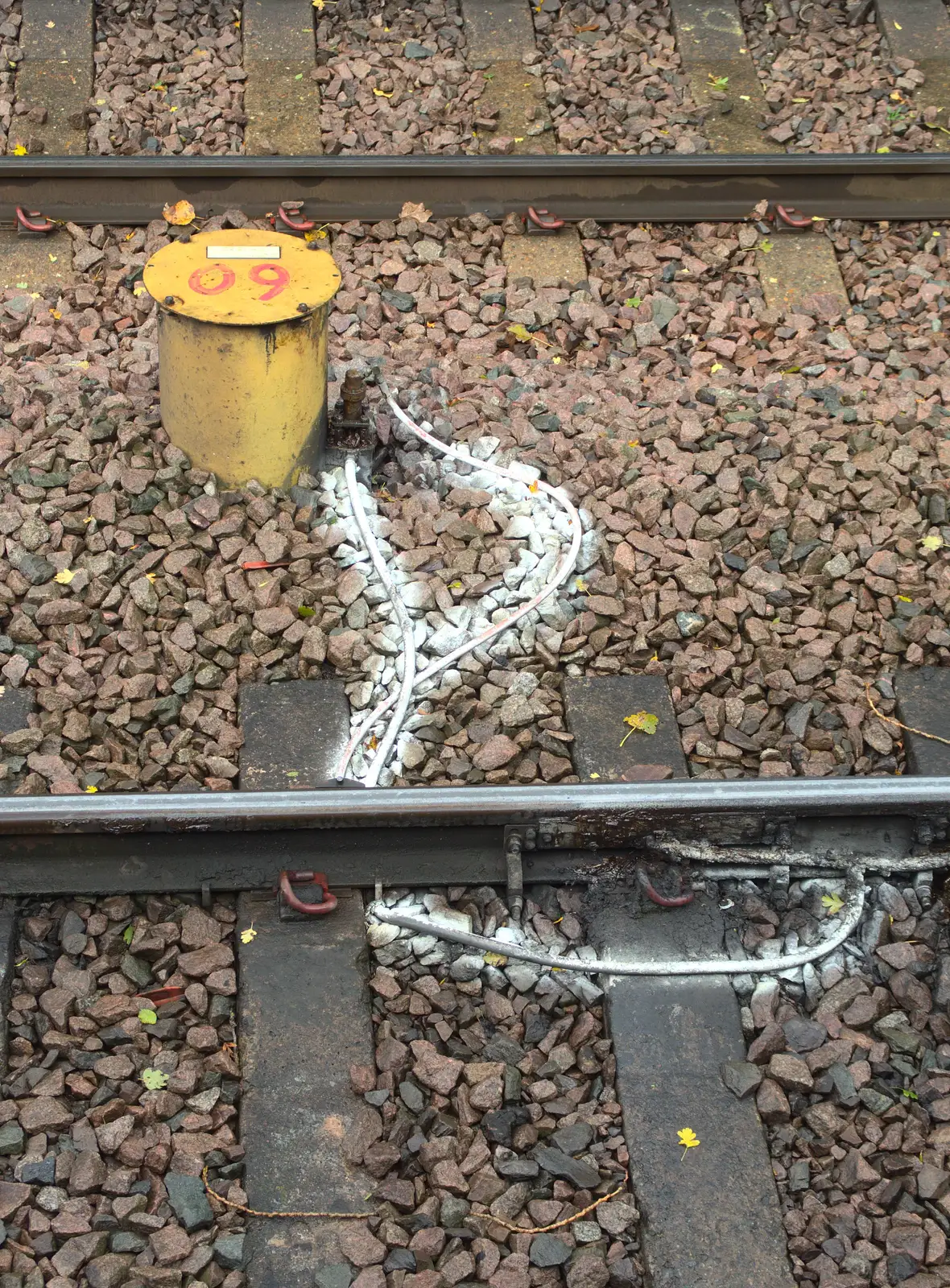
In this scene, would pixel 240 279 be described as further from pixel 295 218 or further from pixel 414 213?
pixel 414 213

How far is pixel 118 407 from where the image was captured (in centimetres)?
569

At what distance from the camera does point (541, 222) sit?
22.7 feet

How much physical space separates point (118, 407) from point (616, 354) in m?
2.08

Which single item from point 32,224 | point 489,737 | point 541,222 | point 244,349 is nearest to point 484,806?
point 489,737

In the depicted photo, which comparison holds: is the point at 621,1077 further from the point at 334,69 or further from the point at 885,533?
the point at 334,69

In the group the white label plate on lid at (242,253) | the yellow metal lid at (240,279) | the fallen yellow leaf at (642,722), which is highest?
the white label plate on lid at (242,253)

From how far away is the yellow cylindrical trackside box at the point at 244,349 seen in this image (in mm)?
5086

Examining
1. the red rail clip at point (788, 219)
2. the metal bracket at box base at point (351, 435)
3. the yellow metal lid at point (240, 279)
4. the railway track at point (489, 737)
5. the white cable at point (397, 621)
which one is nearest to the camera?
the railway track at point (489, 737)

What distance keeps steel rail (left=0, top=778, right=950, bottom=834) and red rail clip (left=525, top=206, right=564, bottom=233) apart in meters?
3.42

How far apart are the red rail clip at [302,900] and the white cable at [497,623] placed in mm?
354

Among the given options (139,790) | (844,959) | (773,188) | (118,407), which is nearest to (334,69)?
(773,188)

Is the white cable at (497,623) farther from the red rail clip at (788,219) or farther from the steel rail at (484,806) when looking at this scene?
the red rail clip at (788,219)

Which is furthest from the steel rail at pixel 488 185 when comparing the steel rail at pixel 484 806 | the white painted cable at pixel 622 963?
the white painted cable at pixel 622 963

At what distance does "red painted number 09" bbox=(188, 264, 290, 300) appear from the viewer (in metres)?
5.16
